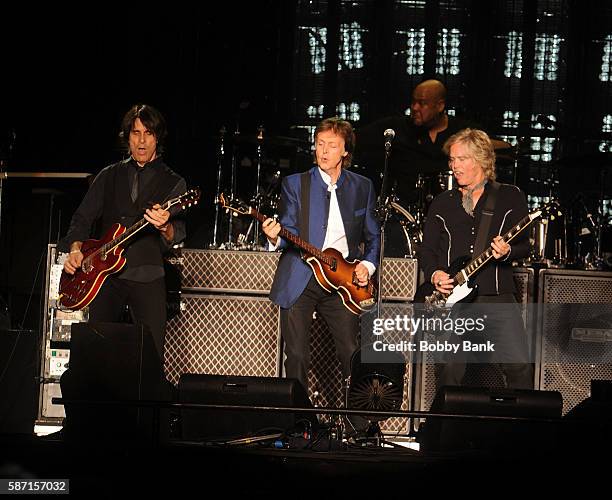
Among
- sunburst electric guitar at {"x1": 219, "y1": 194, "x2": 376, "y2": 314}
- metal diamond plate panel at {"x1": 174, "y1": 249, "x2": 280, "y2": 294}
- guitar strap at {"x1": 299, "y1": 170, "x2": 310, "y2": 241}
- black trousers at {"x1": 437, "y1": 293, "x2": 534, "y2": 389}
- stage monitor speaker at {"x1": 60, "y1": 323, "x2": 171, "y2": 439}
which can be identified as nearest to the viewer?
stage monitor speaker at {"x1": 60, "y1": 323, "x2": 171, "y2": 439}

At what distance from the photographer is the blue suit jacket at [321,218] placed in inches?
254

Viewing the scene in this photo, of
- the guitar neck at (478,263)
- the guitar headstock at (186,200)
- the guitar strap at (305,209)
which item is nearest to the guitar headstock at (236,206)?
the guitar headstock at (186,200)

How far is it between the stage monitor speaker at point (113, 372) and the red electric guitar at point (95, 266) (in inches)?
28.3

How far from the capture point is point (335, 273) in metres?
6.40

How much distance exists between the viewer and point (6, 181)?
28.9ft

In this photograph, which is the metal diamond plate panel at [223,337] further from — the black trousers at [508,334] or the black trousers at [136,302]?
the black trousers at [508,334]

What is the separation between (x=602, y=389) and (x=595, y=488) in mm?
1675

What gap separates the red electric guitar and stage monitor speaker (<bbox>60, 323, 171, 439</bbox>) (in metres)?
0.72

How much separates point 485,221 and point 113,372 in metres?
2.56

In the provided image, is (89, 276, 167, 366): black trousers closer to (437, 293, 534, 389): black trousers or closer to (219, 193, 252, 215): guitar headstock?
(219, 193, 252, 215): guitar headstock

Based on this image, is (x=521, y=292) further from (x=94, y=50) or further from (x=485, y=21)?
(x=485, y=21)

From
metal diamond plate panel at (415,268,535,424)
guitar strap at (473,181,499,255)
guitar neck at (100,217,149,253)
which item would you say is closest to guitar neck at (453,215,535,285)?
guitar strap at (473,181,499,255)

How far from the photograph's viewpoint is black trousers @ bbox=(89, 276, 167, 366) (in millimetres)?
6359

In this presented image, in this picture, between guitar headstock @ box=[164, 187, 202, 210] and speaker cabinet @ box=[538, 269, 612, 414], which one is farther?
speaker cabinet @ box=[538, 269, 612, 414]
